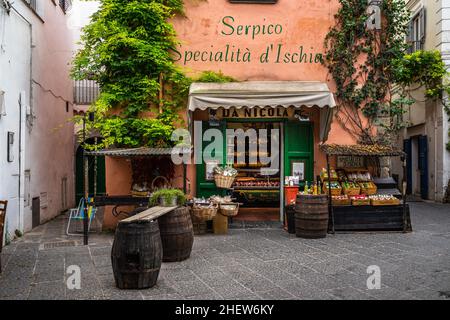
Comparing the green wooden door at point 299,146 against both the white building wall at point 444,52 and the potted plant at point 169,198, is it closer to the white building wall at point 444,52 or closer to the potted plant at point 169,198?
the potted plant at point 169,198

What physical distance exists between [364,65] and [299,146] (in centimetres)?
234

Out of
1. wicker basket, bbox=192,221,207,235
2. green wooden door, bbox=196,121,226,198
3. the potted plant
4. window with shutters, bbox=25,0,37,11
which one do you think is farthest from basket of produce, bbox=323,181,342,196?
window with shutters, bbox=25,0,37,11

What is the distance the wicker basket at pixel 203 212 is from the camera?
27.2 feet

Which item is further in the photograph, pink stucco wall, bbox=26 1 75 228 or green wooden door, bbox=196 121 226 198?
pink stucco wall, bbox=26 1 75 228

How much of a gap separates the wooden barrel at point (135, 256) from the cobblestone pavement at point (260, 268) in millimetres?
125

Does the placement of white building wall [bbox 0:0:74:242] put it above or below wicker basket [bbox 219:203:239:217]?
above

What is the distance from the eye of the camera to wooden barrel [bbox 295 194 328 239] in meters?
7.91

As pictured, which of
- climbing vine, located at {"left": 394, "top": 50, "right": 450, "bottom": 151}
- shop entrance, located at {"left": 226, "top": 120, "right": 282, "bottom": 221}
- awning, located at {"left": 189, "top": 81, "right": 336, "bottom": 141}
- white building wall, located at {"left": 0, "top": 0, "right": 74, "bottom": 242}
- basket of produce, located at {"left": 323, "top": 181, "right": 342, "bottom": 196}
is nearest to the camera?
white building wall, located at {"left": 0, "top": 0, "right": 74, "bottom": 242}

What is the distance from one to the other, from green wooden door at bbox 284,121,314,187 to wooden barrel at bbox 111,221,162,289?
5238 millimetres

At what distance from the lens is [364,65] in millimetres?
9820

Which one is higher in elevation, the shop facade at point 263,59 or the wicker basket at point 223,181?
the shop facade at point 263,59

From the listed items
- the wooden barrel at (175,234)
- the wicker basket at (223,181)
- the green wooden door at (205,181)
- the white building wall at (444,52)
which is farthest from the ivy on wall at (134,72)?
the white building wall at (444,52)

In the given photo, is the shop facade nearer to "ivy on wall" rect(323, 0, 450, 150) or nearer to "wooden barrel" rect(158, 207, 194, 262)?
"ivy on wall" rect(323, 0, 450, 150)

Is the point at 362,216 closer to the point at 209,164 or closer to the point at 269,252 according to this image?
the point at 269,252
